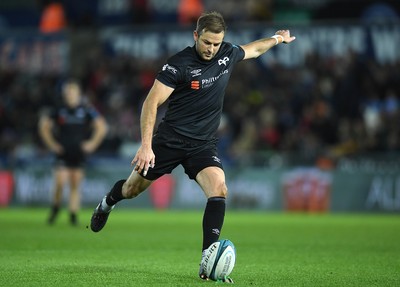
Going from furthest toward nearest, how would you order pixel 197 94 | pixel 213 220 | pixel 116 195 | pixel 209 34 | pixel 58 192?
pixel 58 192 < pixel 116 195 < pixel 197 94 < pixel 209 34 < pixel 213 220

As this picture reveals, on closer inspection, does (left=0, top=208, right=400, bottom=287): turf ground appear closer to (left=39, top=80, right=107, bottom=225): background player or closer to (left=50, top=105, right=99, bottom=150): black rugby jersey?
(left=39, top=80, right=107, bottom=225): background player

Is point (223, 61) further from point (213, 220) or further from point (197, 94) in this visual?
point (213, 220)

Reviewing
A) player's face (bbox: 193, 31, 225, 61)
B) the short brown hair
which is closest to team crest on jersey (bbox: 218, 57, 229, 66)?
player's face (bbox: 193, 31, 225, 61)

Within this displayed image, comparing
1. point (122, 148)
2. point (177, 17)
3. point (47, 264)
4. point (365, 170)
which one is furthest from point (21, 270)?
point (177, 17)

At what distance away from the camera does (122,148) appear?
22703 millimetres

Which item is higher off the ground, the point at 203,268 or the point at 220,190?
the point at 220,190

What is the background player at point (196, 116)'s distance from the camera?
8023 millimetres

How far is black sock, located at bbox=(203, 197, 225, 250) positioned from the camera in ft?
25.9

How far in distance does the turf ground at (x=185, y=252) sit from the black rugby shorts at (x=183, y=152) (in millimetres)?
1028

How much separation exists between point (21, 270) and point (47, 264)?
626mm

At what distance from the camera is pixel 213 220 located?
7.99 m

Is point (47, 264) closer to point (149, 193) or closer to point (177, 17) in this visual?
point (149, 193)

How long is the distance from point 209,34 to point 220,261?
2.12 metres

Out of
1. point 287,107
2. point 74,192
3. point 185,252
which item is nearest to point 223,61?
point 185,252
